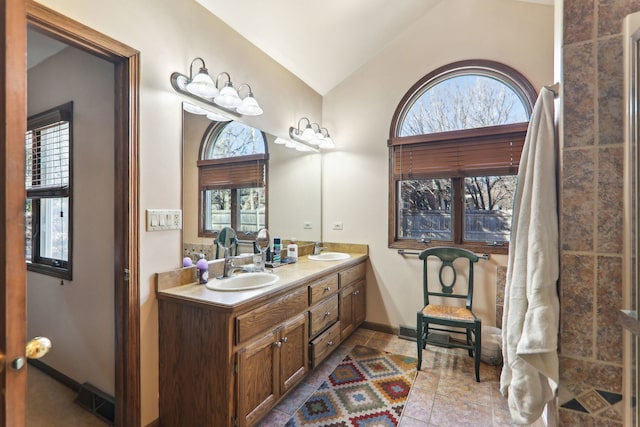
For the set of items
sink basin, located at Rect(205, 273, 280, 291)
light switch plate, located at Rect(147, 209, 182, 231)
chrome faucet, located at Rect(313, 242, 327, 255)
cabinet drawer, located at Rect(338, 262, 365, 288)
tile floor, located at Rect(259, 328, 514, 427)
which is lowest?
tile floor, located at Rect(259, 328, 514, 427)

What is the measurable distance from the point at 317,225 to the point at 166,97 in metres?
1.98

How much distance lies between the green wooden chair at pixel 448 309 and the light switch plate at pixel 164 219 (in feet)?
6.29

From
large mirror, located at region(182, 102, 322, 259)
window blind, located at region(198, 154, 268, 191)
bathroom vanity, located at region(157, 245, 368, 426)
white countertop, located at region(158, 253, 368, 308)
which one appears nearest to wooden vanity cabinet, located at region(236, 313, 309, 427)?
bathroom vanity, located at region(157, 245, 368, 426)

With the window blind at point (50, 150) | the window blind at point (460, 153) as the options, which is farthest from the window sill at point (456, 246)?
the window blind at point (50, 150)

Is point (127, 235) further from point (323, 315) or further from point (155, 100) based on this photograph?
point (323, 315)

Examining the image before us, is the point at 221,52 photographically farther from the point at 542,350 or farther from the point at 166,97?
the point at 542,350

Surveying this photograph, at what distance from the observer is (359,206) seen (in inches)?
125

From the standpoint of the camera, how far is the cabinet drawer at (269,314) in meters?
1.52

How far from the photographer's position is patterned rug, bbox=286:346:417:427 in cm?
178

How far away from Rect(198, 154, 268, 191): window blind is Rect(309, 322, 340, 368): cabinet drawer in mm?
1346

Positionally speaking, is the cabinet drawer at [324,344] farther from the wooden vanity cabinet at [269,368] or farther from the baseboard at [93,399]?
the baseboard at [93,399]

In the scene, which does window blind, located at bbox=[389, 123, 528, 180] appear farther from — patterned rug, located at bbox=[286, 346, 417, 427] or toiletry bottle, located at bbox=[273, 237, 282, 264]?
patterned rug, located at bbox=[286, 346, 417, 427]

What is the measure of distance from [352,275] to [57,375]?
237 centimetres

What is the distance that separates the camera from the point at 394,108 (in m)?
3.02
